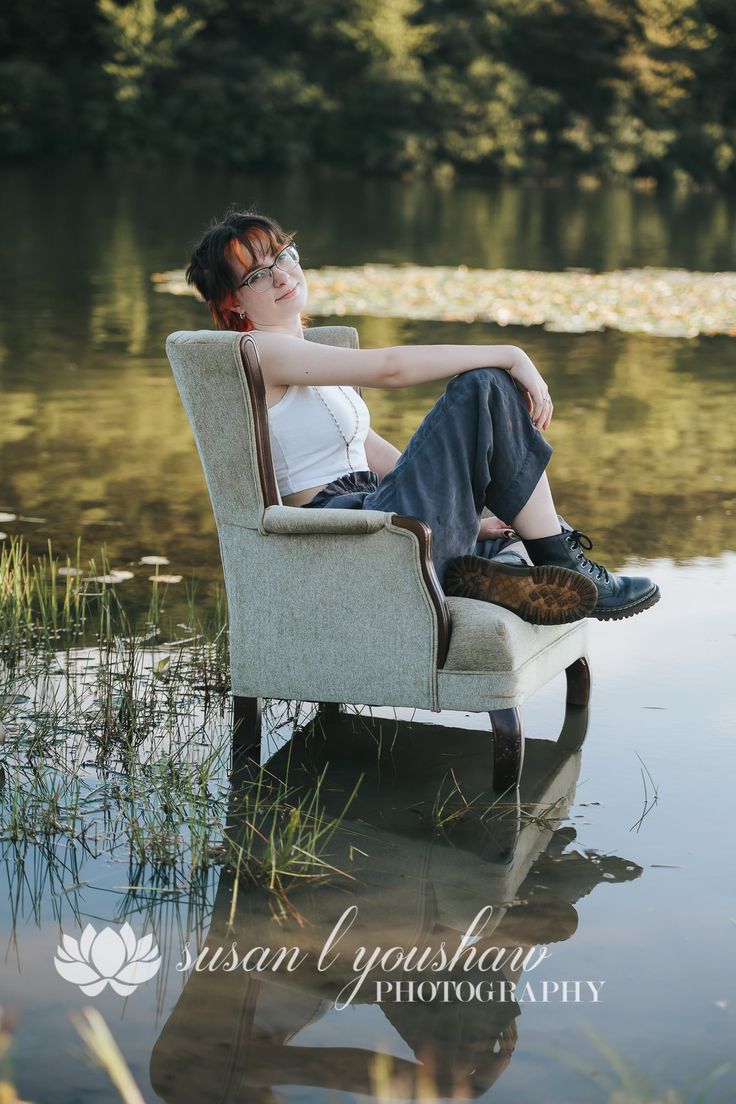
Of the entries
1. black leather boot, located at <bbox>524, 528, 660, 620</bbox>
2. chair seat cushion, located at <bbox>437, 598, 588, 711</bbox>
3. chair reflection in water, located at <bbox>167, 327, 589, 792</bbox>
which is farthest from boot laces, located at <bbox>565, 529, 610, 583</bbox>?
chair seat cushion, located at <bbox>437, 598, 588, 711</bbox>

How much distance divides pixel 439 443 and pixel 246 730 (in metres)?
0.84

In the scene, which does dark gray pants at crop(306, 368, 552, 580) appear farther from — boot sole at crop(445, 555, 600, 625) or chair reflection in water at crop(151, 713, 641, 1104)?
chair reflection in water at crop(151, 713, 641, 1104)

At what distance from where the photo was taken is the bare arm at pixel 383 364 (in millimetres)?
3279

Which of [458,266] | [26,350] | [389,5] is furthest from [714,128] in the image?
[26,350]

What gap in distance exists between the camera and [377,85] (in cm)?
4009

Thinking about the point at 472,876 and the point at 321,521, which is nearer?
the point at 472,876

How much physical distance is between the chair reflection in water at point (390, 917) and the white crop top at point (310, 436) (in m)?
0.65

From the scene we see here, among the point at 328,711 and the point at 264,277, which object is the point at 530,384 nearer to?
the point at 264,277

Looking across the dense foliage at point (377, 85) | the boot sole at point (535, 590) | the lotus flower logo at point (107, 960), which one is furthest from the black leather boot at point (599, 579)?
the dense foliage at point (377, 85)

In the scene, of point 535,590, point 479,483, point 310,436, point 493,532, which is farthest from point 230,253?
point 535,590

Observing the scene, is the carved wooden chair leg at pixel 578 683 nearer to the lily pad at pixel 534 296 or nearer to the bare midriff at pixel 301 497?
the bare midriff at pixel 301 497

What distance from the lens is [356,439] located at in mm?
3701

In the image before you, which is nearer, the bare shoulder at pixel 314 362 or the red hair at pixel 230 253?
the bare shoulder at pixel 314 362

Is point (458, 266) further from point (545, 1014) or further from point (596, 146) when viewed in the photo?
point (596, 146)
